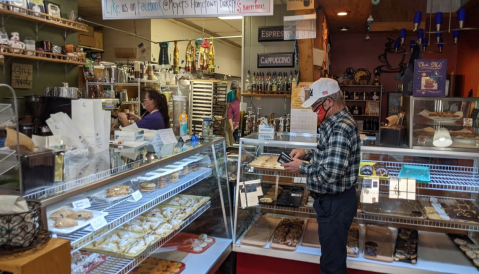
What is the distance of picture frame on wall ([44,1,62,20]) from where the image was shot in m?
5.37

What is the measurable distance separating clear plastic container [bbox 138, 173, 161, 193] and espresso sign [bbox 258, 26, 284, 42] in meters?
4.02

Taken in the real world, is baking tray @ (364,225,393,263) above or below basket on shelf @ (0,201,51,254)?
below

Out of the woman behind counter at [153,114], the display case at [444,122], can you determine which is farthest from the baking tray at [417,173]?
the woman behind counter at [153,114]

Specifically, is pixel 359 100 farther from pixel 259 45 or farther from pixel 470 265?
pixel 470 265

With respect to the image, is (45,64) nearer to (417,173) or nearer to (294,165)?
(294,165)

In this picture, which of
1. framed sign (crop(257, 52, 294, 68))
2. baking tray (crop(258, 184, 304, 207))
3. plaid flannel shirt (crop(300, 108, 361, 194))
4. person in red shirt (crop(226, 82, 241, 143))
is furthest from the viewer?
person in red shirt (crop(226, 82, 241, 143))

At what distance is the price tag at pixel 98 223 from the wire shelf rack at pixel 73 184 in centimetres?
24

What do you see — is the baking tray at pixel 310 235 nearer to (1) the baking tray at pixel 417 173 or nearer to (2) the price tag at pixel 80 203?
(1) the baking tray at pixel 417 173

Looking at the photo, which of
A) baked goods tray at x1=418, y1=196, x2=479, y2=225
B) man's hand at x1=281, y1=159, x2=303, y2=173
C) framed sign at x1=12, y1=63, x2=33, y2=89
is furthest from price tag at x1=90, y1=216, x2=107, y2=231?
framed sign at x1=12, y1=63, x2=33, y2=89

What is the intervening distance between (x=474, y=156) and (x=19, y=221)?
296 cm

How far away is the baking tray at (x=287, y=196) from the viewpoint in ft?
10.9

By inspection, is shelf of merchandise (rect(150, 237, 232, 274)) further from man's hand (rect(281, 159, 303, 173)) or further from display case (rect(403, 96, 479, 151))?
display case (rect(403, 96, 479, 151))

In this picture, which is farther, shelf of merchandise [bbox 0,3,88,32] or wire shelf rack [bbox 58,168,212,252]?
shelf of merchandise [bbox 0,3,88,32]

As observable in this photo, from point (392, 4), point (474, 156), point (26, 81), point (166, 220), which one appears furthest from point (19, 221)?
point (392, 4)
